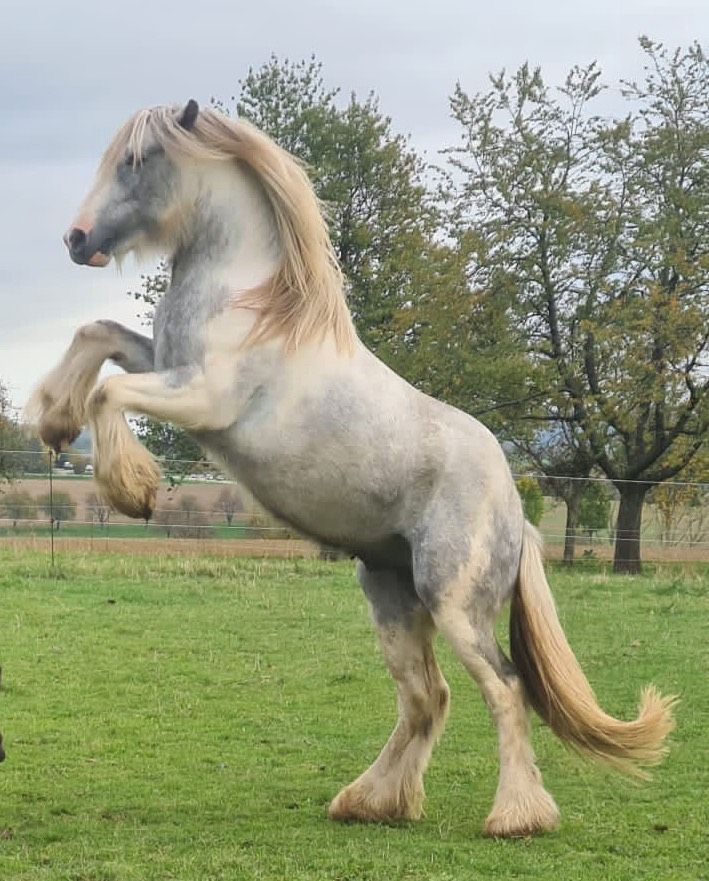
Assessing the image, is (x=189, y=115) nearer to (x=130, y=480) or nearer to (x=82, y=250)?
(x=82, y=250)

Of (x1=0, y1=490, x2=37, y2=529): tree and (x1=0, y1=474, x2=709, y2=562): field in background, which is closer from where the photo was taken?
(x1=0, y1=474, x2=709, y2=562): field in background

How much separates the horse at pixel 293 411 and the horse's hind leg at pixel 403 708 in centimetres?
27

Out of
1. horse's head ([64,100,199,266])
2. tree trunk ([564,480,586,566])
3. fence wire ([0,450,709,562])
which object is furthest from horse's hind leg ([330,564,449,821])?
tree trunk ([564,480,586,566])

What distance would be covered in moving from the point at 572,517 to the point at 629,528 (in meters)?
1.19

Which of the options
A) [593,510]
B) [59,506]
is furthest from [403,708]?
[593,510]

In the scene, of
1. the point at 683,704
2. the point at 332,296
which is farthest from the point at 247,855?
the point at 683,704

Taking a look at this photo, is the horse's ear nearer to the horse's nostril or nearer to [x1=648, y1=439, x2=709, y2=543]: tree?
the horse's nostril

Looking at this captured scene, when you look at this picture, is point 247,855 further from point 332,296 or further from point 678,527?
point 678,527

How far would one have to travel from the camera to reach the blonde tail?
15.1 ft

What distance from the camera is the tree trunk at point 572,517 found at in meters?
20.5

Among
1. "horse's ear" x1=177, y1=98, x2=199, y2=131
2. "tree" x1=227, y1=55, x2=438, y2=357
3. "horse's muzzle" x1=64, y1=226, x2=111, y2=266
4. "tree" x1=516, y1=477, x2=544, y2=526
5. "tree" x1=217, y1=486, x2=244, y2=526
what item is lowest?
"tree" x1=217, y1=486, x2=244, y2=526

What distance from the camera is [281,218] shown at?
432 centimetres

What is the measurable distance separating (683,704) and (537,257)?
666 inches

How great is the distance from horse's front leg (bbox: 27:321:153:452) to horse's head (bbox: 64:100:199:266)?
311 mm
